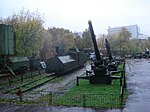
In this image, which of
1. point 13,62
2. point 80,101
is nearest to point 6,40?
point 13,62

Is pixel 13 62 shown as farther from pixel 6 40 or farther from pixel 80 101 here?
pixel 80 101

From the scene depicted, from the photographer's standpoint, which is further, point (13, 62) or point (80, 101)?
point (13, 62)

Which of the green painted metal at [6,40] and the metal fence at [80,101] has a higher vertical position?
the green painted metal at [6,40]

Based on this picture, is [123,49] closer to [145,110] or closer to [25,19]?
[25,19]

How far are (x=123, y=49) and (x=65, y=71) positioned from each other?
57194 mm

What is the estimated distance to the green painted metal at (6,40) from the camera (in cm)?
2700

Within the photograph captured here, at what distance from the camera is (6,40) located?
27406 millimetres

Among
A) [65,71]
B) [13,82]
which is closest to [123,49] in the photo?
[65,71]

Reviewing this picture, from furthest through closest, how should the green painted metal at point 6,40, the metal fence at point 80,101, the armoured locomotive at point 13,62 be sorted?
the armoured locomotive at point 13,62
the green painted metal at point 6,40
the metal fence at point 80,101

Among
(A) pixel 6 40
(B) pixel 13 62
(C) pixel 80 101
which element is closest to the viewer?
(C) pixel 80 101

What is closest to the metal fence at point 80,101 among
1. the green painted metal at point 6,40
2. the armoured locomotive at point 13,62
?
the green painted metal at point 6,40

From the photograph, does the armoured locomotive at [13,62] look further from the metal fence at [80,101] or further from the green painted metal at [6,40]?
the metal fence at [80,101]

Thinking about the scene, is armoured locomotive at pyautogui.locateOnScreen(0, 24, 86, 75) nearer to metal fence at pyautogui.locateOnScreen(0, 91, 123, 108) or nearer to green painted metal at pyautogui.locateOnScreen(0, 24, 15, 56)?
green painted metal at pyautogui.locateOnScreen(0, 24, 15, 56)

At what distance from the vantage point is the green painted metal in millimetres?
27000
